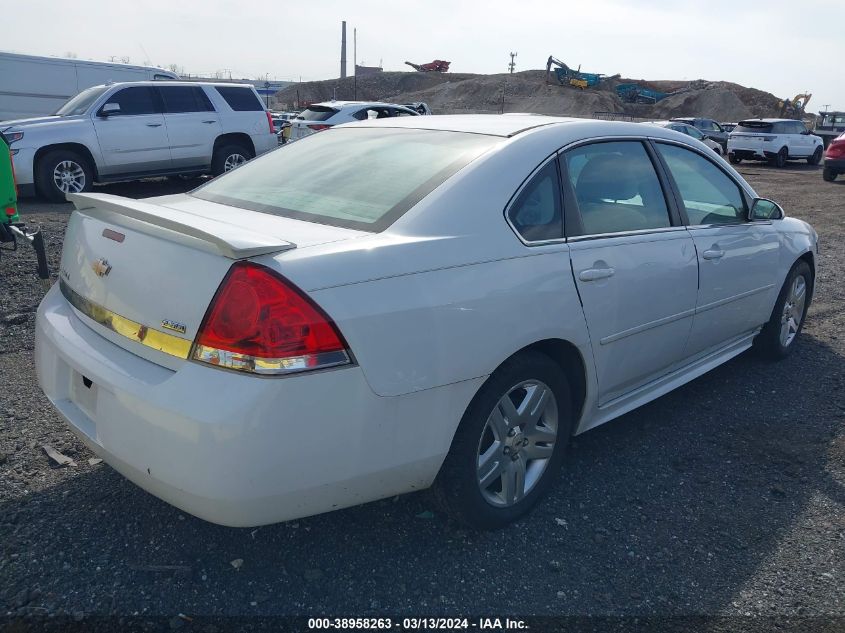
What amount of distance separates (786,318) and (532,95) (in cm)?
5933

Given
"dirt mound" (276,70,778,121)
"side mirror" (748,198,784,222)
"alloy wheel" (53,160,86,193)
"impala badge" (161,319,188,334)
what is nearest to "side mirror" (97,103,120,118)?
"alloy wheel" (53,160,86,193)

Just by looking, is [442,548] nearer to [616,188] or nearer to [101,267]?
[101,267]

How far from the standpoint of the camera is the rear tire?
40.1ft

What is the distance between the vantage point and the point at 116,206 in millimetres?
2652

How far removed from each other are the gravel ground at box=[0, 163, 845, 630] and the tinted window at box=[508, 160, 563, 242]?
114cm

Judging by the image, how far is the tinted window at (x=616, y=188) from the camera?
3170 mm

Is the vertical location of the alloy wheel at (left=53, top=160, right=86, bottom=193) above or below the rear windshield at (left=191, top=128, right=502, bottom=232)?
below

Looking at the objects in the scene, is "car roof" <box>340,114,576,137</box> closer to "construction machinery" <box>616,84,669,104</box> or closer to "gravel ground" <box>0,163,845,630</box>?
"gravel ground" <box>0,163,845,630</box>

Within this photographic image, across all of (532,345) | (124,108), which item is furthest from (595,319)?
(124,108)

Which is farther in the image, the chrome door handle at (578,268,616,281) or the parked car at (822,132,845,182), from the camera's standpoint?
the parked car at (822,132,845,182)

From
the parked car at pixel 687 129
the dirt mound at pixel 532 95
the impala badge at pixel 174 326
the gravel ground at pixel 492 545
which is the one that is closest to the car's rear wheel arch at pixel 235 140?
the gravel ground at pixel 492 545

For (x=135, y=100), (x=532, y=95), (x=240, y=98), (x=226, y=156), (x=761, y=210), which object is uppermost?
(x=532, y=95)

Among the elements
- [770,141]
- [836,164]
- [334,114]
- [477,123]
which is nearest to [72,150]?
[334,114]

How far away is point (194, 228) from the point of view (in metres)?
2.25
